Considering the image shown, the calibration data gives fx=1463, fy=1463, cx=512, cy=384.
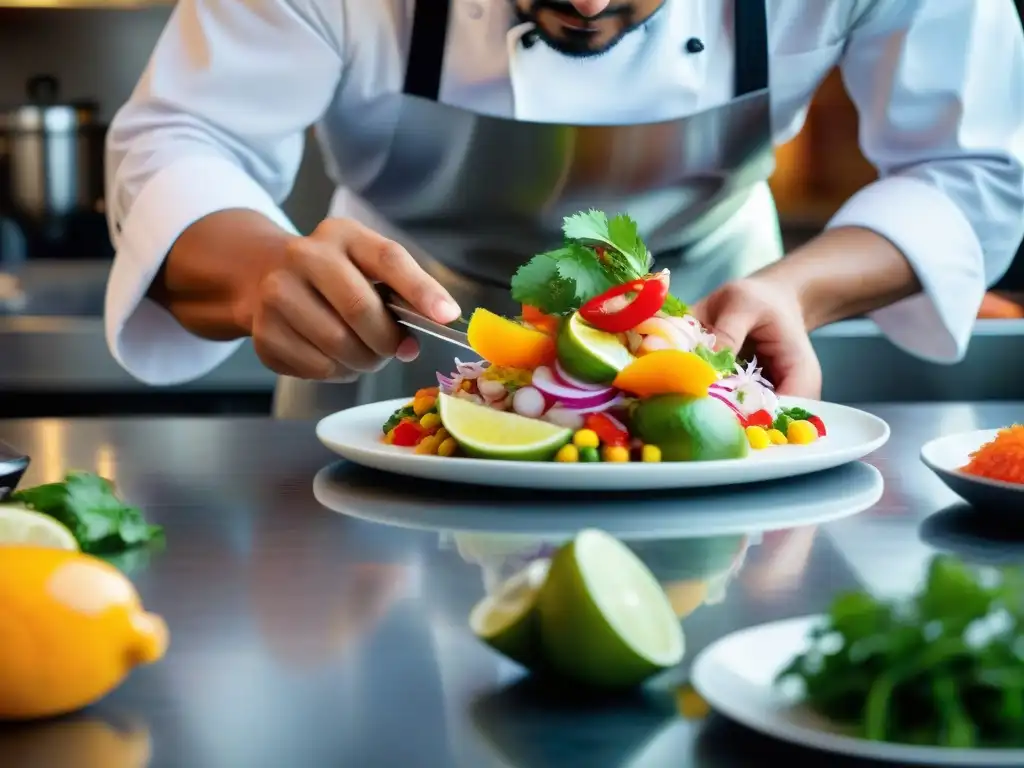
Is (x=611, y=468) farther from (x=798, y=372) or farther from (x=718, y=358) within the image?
(x=798, y=372)

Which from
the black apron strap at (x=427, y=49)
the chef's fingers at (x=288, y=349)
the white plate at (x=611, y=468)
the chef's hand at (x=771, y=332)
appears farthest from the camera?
the black apron strap at (x=427, y=49)

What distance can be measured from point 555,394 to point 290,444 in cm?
38

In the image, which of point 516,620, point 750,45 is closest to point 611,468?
point 516,620

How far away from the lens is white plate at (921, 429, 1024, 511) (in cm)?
96

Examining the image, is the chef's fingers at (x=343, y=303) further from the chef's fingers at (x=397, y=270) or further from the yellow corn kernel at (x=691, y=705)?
the yellow corn kernel at (x=691, y=705)

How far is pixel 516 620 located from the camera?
Result: 65cm

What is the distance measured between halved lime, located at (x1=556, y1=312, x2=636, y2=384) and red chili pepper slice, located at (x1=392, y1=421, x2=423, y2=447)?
150mm

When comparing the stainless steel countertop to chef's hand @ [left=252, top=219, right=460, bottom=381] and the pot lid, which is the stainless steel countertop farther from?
the pot lid

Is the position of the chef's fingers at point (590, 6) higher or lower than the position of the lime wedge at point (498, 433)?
higher

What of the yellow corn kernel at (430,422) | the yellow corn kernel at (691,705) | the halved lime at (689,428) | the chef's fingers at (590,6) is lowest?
the yellow corn kernel at (430,422)

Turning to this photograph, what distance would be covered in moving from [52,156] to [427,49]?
1.95 metres

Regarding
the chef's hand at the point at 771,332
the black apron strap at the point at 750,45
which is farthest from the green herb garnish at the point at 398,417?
the black apron strap at the point at 750,45

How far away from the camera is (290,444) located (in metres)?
1.40

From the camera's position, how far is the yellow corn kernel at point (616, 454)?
1.07 metres
